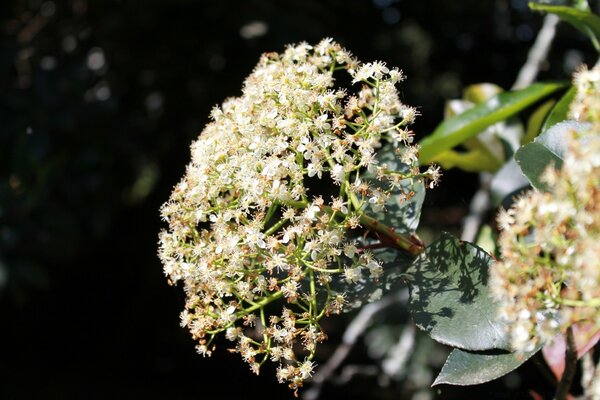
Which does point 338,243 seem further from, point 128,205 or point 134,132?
point 128,205

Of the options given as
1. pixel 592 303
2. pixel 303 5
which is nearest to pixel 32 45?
pixel 303 5

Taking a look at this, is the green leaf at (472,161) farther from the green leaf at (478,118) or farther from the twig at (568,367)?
the twig at (568,367)

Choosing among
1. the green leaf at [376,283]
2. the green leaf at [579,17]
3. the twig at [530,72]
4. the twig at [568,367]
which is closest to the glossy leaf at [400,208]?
the green leaf at [376,283]

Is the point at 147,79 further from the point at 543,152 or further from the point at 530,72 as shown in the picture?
the point at 543,152

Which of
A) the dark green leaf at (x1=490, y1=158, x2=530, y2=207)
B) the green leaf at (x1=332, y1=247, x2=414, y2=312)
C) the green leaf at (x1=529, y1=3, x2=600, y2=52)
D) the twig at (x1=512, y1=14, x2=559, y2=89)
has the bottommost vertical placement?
the green leaf at (x1=332, y1=247, x2=414, y2=312)

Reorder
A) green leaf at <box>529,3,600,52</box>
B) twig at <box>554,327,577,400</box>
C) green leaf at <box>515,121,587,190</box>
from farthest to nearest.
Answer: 1. green leaf at <box>529,3,600,52</box>
2. green leaf at <box>515,121,587,190</box>
3. twig at <box>554,327,577,400</box>

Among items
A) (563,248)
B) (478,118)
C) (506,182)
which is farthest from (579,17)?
(563,248)

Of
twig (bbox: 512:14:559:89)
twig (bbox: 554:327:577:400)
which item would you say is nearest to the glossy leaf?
twig (bbox: 554:327:577:400)

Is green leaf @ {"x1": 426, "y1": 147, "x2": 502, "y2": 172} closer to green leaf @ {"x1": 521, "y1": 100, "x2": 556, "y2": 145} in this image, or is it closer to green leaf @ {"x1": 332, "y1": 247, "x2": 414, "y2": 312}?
green leaf @ {"x1": 521, "y1": 100, "x2": 556, "y2": 145}
